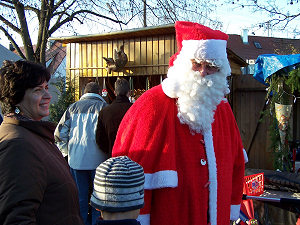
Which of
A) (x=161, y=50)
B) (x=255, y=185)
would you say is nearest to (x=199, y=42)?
(x=255, y=185)

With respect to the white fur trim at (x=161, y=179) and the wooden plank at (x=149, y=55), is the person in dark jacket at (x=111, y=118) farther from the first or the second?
the wooden plank at (x=149, y=55)

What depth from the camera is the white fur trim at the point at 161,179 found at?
1827 mm

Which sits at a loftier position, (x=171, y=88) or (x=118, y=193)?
(x=171, y=88)

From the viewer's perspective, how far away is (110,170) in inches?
52.1

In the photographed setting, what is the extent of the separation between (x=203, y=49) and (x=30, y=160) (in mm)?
1288

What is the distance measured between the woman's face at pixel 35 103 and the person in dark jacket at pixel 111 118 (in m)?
1.94

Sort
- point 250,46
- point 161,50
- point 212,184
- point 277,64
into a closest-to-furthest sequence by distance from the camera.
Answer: point 212,184
point 277,64
point 161,50
point 250,46

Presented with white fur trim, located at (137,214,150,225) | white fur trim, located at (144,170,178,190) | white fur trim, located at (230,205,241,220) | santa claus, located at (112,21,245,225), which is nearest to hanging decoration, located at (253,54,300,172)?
white fur trim, located at (230,205,241,220)

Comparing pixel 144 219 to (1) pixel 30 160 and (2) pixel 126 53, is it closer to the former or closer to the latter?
(1) pixel 30 160

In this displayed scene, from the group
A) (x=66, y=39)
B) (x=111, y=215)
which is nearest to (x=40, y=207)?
(x=111, y=215)

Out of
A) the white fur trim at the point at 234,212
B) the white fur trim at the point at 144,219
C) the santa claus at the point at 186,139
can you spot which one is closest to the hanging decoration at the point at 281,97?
the white fur trim at the point at 234,212

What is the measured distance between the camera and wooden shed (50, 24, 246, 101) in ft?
20.6

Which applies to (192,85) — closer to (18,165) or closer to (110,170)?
(110,170)

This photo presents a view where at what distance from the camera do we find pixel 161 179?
72.3 inches
